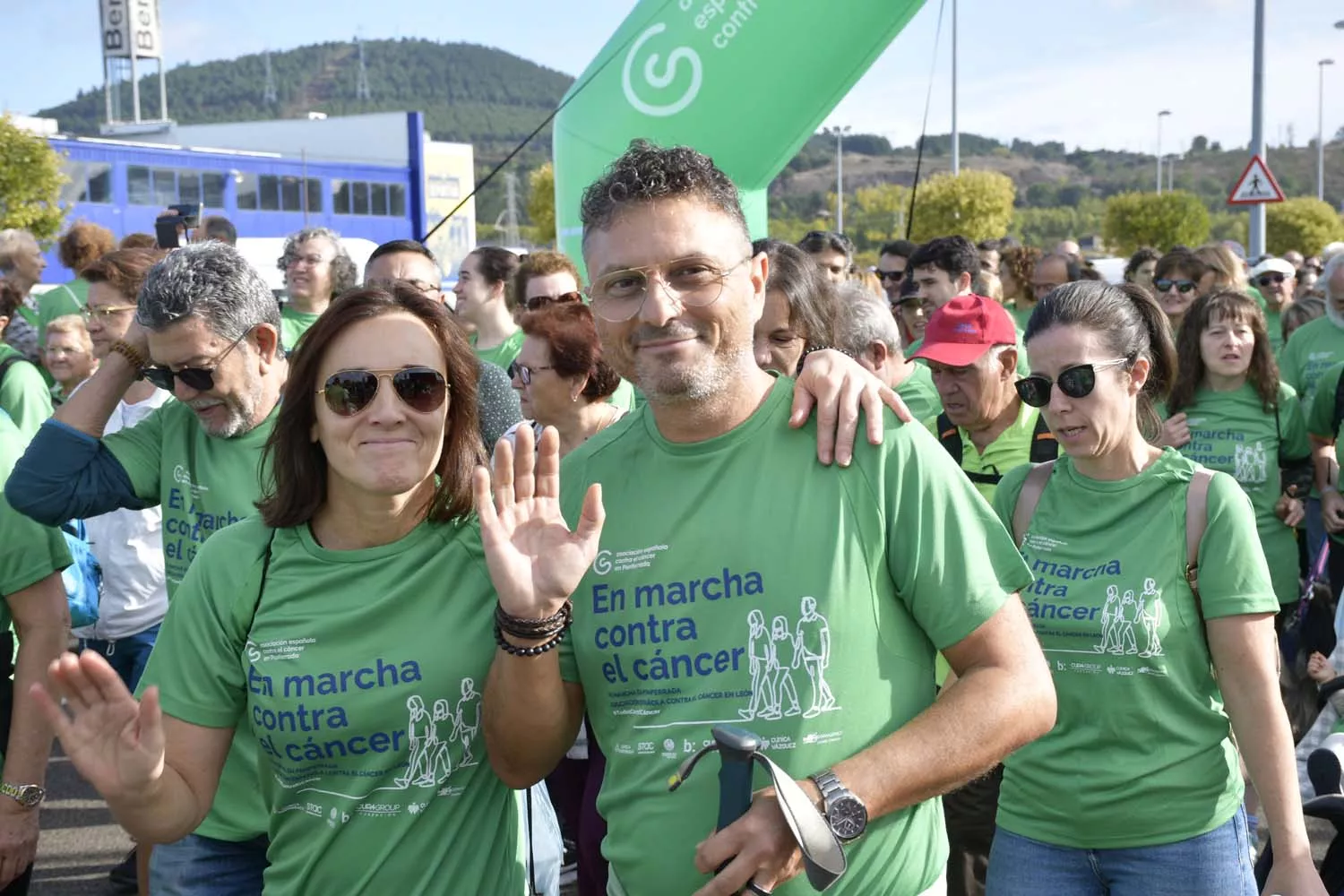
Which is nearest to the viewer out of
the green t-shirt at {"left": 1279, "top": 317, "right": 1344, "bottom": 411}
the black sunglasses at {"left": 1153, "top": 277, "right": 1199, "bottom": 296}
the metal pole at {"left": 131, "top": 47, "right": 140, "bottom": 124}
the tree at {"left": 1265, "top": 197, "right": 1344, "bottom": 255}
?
the green t-shirt at {"left": 1279, "top": 317, "right": 1344, "bottom": 411}

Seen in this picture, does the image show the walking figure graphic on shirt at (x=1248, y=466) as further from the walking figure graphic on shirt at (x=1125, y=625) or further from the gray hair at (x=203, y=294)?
the gray hair at (x=203, y=294)

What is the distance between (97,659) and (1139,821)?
2.24 metres

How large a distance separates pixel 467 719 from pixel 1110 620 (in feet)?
5.10

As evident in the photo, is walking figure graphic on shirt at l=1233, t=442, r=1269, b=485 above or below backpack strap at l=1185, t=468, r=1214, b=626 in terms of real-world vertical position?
below

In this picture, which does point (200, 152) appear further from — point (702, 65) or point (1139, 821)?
point (1139, 821)

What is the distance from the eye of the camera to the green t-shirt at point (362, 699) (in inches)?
94.9

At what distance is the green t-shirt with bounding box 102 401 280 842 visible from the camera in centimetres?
346

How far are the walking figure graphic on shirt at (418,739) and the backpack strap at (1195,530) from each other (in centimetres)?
178

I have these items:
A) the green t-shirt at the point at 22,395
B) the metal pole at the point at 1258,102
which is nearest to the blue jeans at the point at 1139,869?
the green t-shirt at the point at 22,395

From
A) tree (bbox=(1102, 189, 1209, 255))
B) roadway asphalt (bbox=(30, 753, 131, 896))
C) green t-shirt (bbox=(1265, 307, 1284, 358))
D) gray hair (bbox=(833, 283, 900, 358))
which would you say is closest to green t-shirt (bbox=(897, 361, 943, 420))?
gray hair (bbox=(833, 283, 900, 358))

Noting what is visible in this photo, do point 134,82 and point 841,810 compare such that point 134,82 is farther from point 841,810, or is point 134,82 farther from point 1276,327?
point 841,810

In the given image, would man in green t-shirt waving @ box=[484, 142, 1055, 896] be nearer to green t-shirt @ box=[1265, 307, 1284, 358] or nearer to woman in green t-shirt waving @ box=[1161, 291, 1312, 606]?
woman in green t-shirt waving @ box=[1161, 291, 1312, 606]

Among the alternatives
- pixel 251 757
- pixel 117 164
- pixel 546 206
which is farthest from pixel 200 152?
pixel 251 757

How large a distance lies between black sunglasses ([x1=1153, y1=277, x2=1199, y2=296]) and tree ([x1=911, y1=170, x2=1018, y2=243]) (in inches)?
1275
